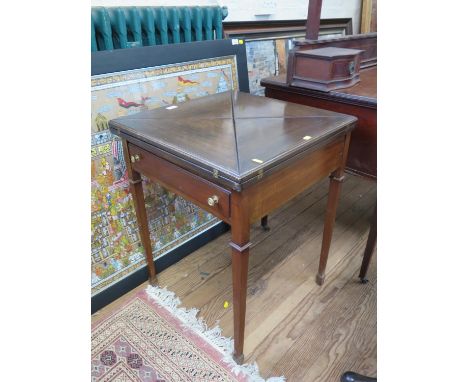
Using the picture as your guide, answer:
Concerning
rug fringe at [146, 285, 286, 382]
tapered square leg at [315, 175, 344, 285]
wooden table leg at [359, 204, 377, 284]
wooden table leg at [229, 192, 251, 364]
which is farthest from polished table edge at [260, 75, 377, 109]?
rug fringe at [146, 285, 286, 382]

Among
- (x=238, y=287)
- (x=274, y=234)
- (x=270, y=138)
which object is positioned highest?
(x=270, y=138)

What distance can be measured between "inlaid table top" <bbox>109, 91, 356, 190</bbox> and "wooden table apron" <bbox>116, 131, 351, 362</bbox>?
0.13 ft

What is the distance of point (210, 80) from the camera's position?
147 cm

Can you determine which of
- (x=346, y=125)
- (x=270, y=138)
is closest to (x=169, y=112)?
(x=270, y=138)

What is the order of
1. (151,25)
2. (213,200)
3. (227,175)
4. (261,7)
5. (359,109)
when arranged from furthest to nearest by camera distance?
(261,7) < (151,25) < (359,109) < (213,200) < (227,175)

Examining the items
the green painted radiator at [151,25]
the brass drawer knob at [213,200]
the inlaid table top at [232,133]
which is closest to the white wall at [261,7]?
the green painted radiator at [151,25]

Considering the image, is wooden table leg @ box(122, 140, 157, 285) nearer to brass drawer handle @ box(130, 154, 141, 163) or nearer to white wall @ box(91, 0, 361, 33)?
brass drawer handle @ box(130, 154, 141, 163)

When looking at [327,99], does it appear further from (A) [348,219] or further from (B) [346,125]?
(A) [348,219]

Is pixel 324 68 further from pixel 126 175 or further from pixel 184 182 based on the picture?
pixel 126 175

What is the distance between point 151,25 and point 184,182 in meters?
0.77

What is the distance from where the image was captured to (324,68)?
Answer: 1.25m

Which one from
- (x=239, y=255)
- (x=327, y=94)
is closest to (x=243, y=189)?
(x=239, y=255)
